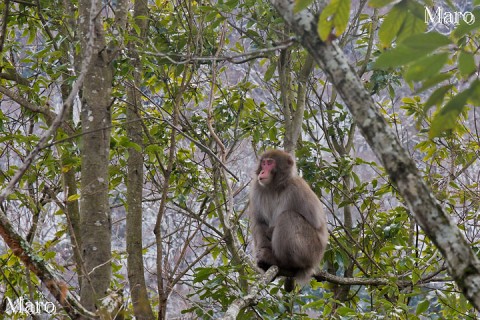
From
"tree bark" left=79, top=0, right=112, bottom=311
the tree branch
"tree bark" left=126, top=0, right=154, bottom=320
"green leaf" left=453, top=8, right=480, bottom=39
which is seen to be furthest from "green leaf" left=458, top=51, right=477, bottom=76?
"tree bark" left=126, top=0, right=154, bottom=320

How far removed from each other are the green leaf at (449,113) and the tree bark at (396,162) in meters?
0.10

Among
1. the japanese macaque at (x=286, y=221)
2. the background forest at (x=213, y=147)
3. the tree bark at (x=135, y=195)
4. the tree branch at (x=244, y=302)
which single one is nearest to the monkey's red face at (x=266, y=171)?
the japanese macaque at (x=286, y=221)

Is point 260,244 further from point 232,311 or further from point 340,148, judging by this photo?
point 232,311

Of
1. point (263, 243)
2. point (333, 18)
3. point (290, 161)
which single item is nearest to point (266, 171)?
point (290, 161)

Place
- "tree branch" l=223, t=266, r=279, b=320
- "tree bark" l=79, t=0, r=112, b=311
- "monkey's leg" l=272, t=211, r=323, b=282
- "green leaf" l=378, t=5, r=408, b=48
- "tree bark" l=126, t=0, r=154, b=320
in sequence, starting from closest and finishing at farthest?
1. "green leaf" l=378, t=5, r=408, b=48
2. "tree branch" l=223, t=266, r=279, b=320
3. "tree bark" l=79, t=0, r=112, b=311
4. "tree bark" l=126, t=0, r=154, b=320
5. "monkey's leg" l=272, t=211, r=323, b=282

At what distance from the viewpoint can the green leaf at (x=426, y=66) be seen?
135 cm

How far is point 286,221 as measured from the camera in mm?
6238

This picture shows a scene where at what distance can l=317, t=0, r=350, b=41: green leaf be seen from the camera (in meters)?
1.48

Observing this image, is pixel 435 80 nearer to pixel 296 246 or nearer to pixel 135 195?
pixel 296 246

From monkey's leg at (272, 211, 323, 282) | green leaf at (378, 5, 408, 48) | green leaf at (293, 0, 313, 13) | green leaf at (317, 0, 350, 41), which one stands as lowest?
green leaf at (317, 0, 350, 41)

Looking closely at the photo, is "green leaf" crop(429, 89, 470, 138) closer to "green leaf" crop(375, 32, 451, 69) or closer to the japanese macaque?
"green leaf" crop(375, 32, 451, 69)

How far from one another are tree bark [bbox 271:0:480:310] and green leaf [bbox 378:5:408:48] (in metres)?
0.14

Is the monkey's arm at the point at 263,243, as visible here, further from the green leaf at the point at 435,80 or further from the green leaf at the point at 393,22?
the green leaf at the point at 435,80

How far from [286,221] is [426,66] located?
4960 mm
